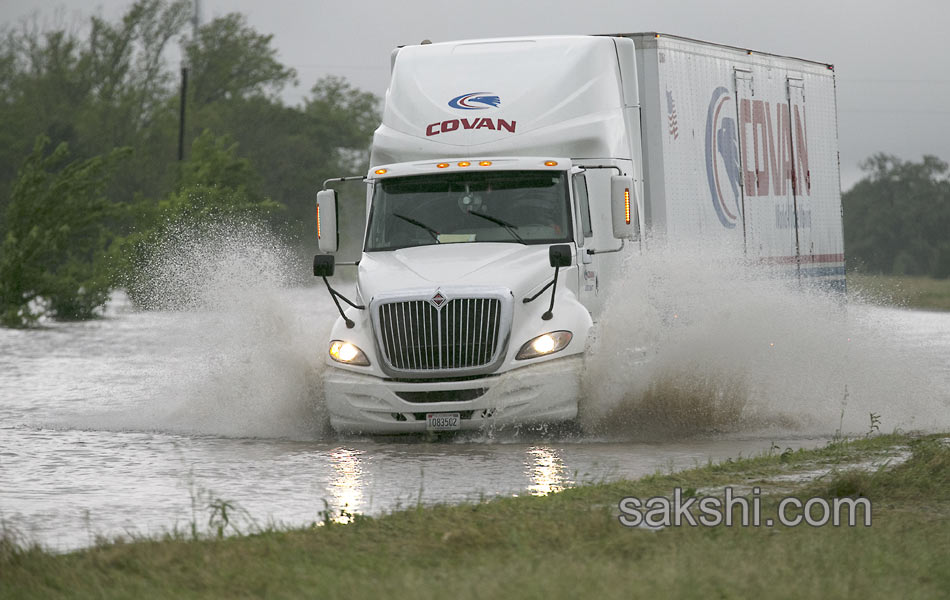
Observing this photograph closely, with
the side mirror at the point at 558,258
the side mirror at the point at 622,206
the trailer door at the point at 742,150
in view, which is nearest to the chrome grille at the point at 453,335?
the side mirror at the point at 558,258

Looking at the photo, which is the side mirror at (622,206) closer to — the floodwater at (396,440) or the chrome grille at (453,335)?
the floodwater at (396,440)

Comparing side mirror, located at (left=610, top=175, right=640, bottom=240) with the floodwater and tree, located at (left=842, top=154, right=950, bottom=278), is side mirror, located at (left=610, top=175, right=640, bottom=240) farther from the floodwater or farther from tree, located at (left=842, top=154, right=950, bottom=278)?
tree, located at (left=842, top=154, right=950, bottom=278)

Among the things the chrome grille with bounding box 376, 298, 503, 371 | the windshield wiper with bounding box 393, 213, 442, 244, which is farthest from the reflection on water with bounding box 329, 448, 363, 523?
the windshield wiper with bounding box 393, 213, 442, 244

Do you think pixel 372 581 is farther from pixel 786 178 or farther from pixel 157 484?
pixel 786 178

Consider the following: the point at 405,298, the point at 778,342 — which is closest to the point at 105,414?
the point at 405,298

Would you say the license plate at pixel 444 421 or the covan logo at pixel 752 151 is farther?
the covan logo at pixel 752 151

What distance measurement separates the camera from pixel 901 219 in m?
106

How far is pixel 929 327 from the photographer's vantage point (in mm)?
35812

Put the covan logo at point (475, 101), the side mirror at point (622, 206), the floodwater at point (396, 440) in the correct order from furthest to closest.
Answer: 1. the covan logo at point (475, 101)
2. the side mirror at point (622, 206)
3. the floodwater at point (396, 440)

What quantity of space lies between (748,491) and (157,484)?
4274 mm

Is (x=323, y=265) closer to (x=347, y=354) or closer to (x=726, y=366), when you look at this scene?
(x=347, y=354)

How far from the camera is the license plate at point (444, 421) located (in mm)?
13812

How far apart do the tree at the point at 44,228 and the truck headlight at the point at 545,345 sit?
27.6m

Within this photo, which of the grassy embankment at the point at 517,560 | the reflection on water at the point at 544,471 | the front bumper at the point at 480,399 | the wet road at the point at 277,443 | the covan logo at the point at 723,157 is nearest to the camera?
the grassy embankment at the point at 517,560
